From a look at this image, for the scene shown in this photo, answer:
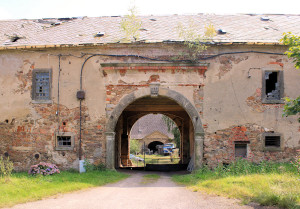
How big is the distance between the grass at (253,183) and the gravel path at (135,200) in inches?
15.8

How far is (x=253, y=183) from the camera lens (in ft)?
25.7

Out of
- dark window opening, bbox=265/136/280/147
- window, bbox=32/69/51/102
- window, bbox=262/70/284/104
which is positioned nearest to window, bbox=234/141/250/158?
dark window opening, bbox=265/136/280/147

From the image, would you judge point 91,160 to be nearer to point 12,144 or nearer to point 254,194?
point 12,144

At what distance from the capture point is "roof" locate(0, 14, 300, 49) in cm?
1159

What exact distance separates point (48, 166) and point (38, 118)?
7.27 ft

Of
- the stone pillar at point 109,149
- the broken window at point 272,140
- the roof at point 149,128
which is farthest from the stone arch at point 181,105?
the roof at point 149,128

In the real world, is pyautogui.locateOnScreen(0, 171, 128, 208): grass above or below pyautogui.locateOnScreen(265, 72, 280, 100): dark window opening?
below

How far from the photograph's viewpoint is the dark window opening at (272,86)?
11.4 metres

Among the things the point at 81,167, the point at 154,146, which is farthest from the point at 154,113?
the point at 154,146

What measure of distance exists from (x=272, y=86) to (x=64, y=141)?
858cm

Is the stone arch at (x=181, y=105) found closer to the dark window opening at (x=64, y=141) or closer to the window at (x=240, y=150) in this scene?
the window at (x=240, y=150)

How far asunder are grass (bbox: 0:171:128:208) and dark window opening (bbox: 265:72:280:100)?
649 centimetres

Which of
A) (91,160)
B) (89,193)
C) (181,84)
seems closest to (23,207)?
(89,193)

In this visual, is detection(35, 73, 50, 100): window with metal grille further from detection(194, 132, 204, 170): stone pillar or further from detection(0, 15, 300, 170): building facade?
detection(194, 132, 204, 170): stone pillar
